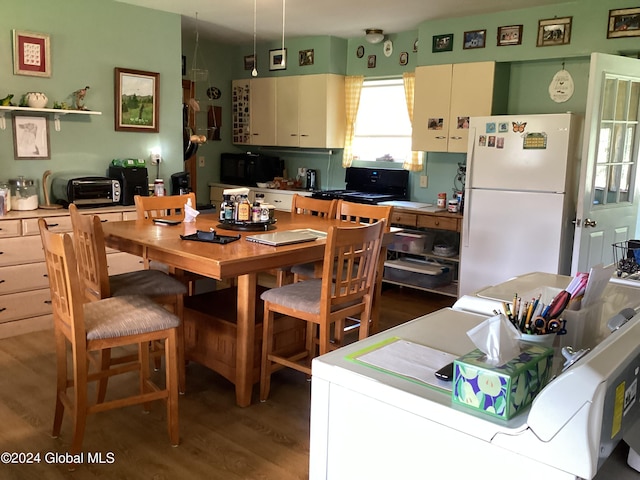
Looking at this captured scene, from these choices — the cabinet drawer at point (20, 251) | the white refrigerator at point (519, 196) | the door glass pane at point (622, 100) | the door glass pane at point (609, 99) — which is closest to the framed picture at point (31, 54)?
the cabinet drawer at point (20, 251)

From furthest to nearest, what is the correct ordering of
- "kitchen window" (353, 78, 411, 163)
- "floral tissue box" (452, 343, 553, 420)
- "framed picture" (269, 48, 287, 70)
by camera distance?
"framed picture" (269, 48, 287, 70)
"kitchen window" (353, 78, 411, 163)
"floral tissue box" (452, 343, 553, 420)

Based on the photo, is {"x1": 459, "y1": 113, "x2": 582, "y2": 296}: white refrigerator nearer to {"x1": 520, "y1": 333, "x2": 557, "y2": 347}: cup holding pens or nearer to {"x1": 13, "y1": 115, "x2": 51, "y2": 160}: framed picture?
{"x1": 520, "y1": 333, "x2": 557, "y2": 347}: cup holding pens

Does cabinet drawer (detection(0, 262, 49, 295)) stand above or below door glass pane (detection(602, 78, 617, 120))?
below

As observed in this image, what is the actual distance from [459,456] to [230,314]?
2.20 meters

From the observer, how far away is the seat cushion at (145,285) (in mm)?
2734

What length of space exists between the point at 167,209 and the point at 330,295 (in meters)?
1.49

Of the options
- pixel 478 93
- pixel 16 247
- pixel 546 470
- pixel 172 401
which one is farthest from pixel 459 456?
pixel 478 93

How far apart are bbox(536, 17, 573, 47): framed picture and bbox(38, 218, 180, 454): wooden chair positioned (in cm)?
354

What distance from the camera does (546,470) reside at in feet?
2.69

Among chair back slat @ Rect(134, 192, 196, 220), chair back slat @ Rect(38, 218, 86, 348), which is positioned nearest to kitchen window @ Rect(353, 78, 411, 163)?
chair back slat @ Rect(134, 192, 196, 220)

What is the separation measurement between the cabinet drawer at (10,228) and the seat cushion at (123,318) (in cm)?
172

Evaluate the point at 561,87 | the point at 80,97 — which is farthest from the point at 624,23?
the point at 80,97

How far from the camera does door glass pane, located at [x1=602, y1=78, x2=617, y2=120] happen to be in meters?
3.47

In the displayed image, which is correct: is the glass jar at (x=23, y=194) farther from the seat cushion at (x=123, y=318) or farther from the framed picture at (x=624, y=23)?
the framed picture at (x=624, y=23)
